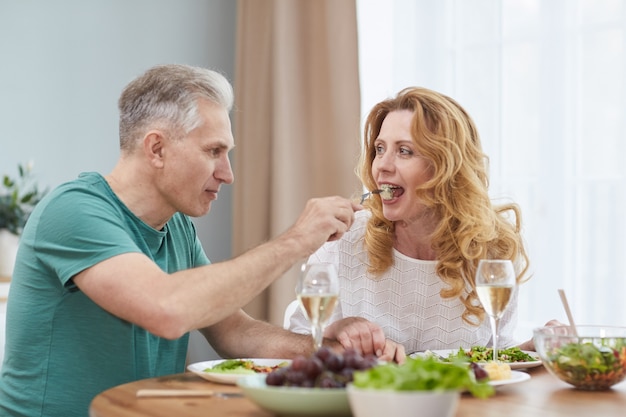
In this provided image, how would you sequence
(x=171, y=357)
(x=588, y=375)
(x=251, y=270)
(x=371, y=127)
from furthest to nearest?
(x=371, y=127) → (x=171, y=357) → (x=251, y=270) → (x=588, y=375)

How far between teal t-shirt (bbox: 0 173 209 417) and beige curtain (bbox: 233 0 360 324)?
1.94m

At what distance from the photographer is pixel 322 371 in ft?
4.25

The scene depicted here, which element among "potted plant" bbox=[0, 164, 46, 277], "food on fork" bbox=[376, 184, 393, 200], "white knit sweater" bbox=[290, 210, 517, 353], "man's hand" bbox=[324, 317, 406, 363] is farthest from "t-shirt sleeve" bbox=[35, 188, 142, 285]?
"potted plant" bbox=[0, 164, 46, 277]

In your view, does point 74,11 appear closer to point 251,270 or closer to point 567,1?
point 567,1

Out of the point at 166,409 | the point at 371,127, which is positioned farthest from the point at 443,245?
the point at 166,409

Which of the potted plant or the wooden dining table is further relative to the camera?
the potted plant

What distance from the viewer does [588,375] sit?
5.26ft

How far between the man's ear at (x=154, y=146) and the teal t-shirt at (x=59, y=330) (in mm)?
157

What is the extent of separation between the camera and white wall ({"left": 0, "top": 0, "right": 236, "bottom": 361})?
380 centimetres

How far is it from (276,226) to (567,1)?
1.62 metres

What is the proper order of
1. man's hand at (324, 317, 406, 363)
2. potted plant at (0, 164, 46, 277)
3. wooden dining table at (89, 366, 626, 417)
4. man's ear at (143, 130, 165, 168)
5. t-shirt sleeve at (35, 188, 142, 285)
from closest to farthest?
wooden dining table at (89, 366, 626, 417), t-shirt sleeve at (35, 188, 142, 285), man's hand at (324, 317, 406, 363), man's ear at (143, 130, 165, 168), potted plant at (0, 164, 46, 277)

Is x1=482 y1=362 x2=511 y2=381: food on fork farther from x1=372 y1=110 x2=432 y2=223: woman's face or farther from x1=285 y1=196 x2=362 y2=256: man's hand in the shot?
x1=372 y1=110 x2=432 y2=223: woman's face

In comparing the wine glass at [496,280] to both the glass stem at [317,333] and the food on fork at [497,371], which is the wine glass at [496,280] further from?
the glass stem at [317,333]

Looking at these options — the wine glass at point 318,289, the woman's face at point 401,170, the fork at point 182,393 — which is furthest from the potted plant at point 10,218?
the wine glass at point 318,289
